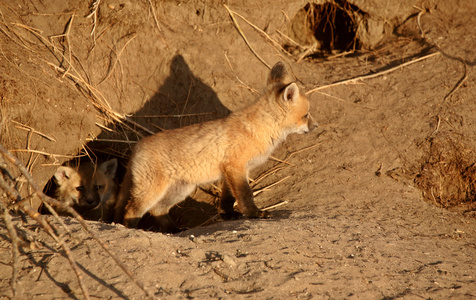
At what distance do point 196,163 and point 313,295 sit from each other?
2352 millimetres

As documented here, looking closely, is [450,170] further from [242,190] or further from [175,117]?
[175,117]

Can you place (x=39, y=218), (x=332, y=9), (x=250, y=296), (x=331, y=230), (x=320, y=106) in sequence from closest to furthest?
(x=39, y=218) < (x=250, y=296) < (x=331, y=230) < (x=320, y=106) < (x=332, y=9)

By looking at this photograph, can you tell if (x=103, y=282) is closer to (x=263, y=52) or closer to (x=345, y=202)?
(x=345, y=202)

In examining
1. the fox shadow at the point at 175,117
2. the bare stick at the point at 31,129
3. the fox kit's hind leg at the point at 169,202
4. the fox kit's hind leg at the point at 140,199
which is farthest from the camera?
the fox shadow at the point at 175,117

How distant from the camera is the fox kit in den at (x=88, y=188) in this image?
5973 millimetres

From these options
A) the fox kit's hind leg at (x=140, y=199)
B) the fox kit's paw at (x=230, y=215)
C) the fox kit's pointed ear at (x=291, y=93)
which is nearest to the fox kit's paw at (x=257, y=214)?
the fox kit's paw at (x=230, y=215)

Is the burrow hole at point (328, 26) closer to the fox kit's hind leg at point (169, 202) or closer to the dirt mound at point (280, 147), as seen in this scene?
the dirt mound at point (280, 147)

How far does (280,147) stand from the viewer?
6422mm

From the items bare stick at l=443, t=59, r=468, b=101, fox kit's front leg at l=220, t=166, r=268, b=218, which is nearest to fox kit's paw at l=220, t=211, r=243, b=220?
fox kit's front leg at l=220, t=166, r=268, b=218

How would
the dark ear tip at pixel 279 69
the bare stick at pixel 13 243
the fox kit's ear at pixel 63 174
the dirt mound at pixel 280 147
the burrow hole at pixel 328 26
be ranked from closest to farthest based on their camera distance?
the bare stick at pixel 13 243
the dirt mound at pixel 280 147
the dark ear tip at pixel 279 69
the fox kit's ear at pixel 63 174
the burrow hole at pixel 328 26

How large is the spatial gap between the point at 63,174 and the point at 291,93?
11.5ft

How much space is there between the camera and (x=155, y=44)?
21.6 ft

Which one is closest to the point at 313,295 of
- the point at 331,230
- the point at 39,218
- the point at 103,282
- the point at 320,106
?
the point at 331,230

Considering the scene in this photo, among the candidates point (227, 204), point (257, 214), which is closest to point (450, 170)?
point (257, 214)
